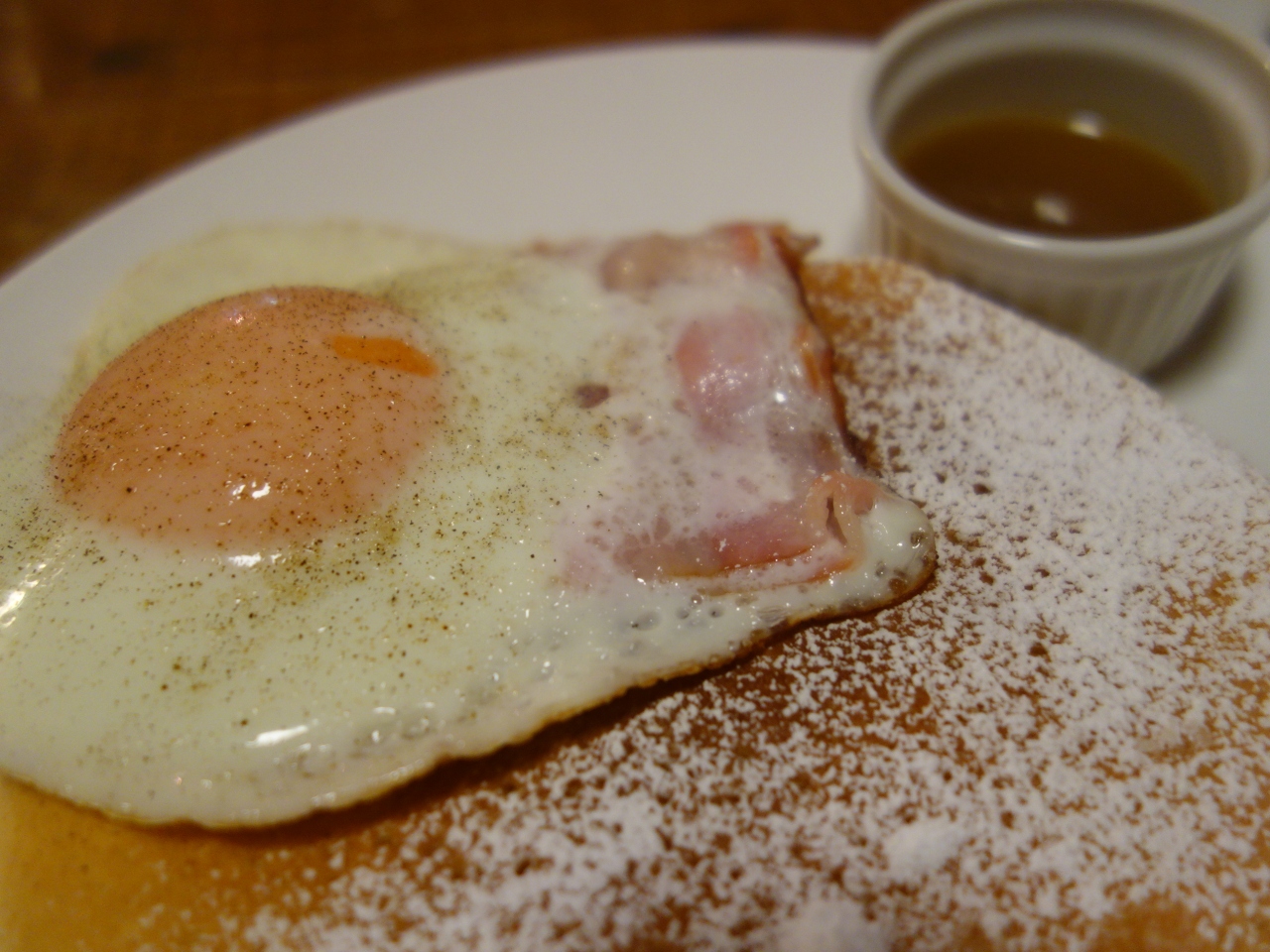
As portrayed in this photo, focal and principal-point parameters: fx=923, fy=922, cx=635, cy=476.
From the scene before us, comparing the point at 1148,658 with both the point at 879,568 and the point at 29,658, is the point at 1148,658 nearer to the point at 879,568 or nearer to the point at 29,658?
the point at 879,568

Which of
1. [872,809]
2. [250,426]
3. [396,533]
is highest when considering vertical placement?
[250,426]

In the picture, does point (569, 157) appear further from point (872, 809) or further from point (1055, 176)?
point (872, 809)

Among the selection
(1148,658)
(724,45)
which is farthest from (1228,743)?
(724,45)

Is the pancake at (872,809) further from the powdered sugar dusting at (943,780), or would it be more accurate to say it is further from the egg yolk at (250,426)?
the egg yolk at (250,426)

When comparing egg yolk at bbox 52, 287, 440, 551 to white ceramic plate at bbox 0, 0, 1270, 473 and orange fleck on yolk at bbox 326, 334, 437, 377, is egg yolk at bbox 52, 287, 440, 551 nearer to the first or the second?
orange fleck on yolk at bbox 326, 334, 437, 377

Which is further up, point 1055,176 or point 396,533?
point 1055,176

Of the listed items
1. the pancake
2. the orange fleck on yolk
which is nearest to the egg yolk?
the orange fleck on yolk

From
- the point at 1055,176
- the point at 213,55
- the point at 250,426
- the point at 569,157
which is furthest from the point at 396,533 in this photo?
the point at 213,55

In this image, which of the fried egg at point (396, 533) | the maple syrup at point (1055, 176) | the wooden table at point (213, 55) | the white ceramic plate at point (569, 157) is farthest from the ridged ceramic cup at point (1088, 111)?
the wooden table at point (213, 55)
